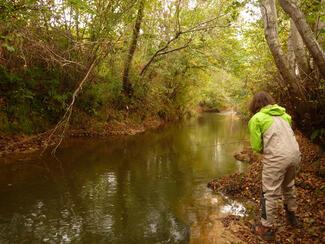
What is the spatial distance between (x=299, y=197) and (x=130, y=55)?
13219 mm

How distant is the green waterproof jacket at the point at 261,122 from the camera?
4996 millimetres

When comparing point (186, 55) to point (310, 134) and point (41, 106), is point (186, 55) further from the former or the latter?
point (310, 134)

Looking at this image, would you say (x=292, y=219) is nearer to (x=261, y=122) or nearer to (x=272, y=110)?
(x=261, y=122)

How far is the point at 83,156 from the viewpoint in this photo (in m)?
11.5

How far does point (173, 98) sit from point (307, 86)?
21.8m

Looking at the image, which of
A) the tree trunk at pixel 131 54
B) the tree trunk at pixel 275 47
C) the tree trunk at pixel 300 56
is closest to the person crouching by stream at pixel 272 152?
the tree trunk at pixel 275 47

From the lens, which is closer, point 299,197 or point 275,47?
point 299,197

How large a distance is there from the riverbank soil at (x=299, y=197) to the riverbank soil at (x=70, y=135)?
18.9ft

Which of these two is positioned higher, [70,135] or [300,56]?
[300,56]

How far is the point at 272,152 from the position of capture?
16.2 feet

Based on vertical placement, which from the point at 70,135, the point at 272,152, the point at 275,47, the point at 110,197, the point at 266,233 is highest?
the point at 275,47

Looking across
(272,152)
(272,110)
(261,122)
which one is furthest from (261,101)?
(272,152)

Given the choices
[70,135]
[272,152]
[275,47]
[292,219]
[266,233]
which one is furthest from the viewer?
[70,135]

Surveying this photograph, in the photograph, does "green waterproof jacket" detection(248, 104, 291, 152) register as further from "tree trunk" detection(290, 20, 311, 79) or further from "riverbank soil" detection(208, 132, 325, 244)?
"tree trunk" detection(290, 20, 311, 79)
